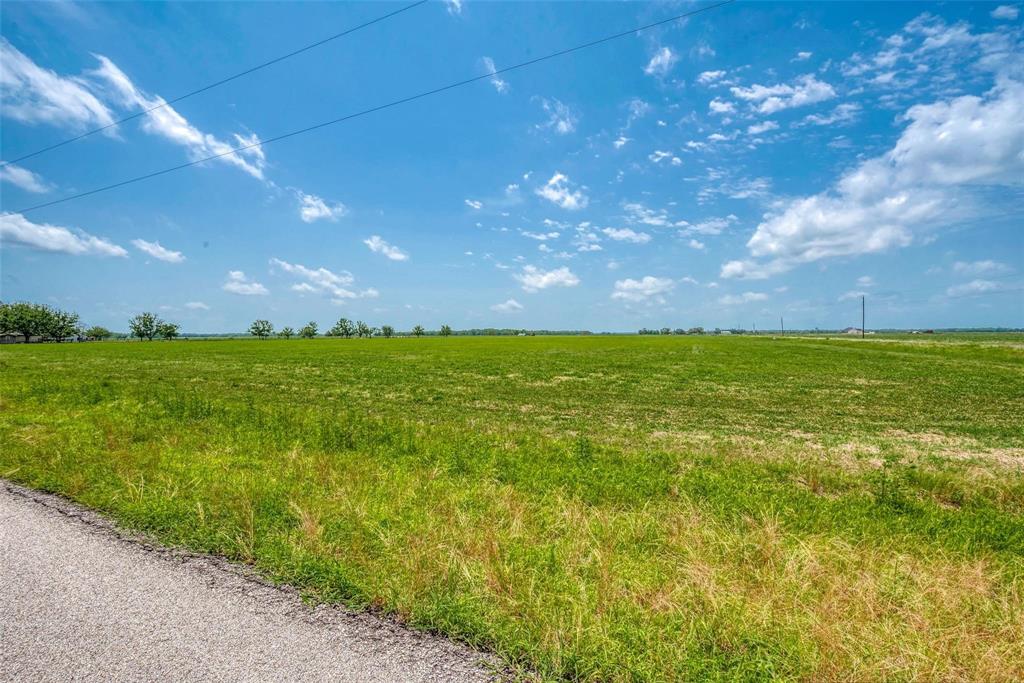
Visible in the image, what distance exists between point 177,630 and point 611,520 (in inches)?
185

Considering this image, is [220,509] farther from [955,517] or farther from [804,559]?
[955,517]

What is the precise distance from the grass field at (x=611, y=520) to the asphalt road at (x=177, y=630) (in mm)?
291

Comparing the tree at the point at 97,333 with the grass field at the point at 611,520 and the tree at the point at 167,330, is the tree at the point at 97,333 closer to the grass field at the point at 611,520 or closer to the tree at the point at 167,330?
the tree at the point at 167,330

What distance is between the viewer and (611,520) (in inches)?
235

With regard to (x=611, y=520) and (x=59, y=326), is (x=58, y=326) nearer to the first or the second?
(x=59, y=326)

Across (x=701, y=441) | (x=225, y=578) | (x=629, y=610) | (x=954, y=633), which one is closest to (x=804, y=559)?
(x=954, y=633)

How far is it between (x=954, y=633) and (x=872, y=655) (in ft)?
3.05

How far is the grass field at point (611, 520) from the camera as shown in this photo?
353cm

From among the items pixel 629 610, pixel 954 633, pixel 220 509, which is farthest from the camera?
pixel 220 509

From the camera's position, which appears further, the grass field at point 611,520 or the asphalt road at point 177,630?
the grass field at point 611,520

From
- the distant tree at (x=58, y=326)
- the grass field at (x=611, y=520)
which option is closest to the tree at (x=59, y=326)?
the distant tree at (x=58, y=326)

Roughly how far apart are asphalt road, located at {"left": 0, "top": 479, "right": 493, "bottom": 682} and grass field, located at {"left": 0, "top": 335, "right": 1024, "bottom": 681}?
29 cm

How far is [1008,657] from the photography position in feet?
11.2

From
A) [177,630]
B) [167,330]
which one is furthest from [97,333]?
[177,630]
